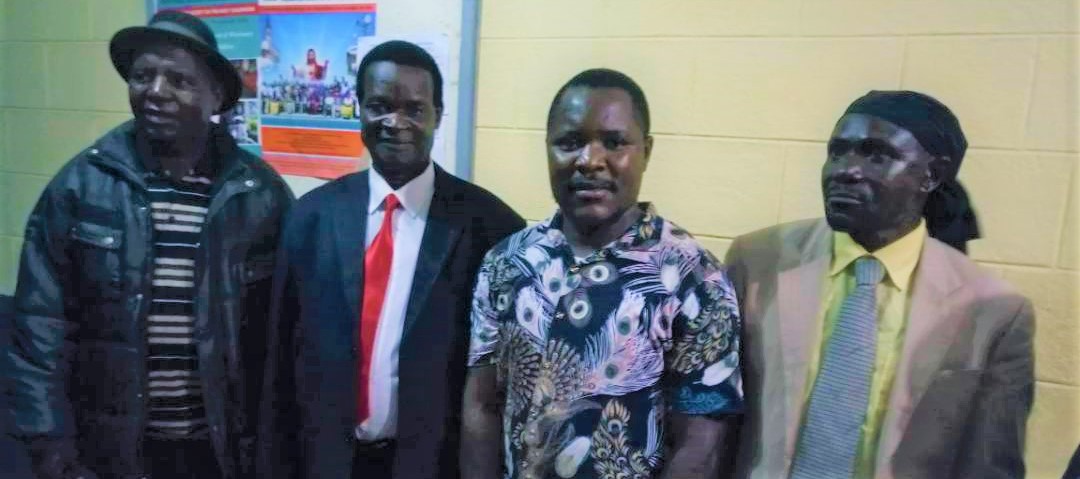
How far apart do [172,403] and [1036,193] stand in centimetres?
178

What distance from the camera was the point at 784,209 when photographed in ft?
4.99

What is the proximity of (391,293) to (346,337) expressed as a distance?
4.4 inches

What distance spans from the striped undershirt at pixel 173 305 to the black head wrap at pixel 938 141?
1.25 m

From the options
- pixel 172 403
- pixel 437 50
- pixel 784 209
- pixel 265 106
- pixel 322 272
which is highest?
pixel 437 50

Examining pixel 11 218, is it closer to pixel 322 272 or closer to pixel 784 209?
pixel 322 272

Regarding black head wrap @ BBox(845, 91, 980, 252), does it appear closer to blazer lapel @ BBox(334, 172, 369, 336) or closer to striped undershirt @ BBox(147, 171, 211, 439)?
blazer lapel @ BBox(334, 172, 369, 336)

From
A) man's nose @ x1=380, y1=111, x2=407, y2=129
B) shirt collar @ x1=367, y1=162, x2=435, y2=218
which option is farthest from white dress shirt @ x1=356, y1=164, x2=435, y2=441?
man's nose @ x1=380, y1=111, x2=407, y2=129

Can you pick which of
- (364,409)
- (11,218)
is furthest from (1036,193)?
(11,218)

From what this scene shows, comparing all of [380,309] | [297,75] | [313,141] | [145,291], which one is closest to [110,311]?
[145,291]

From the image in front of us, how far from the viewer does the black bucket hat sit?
1.35m

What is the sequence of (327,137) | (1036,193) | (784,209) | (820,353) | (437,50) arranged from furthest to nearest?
(327,137)
(437,50)
(784,209)
(1036,193)
(820,353)

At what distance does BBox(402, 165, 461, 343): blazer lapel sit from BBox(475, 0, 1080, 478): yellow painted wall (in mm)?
493

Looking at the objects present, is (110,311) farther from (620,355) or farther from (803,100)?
(803,100)

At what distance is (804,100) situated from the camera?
4.86ft
